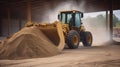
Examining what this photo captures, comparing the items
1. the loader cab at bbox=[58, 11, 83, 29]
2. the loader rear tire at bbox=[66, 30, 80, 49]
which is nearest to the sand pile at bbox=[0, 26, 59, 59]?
the loader rear tire at bbox=[66, 30, 80, 49]

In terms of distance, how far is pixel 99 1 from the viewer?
26938 millimetres

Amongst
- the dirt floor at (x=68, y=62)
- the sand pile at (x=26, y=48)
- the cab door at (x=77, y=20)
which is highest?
the cab door at (x=77, y=20)

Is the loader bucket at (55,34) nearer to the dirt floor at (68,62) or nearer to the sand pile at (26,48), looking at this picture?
the sand pile at (26,48)

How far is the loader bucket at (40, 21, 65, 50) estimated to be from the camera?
13477 millimetres

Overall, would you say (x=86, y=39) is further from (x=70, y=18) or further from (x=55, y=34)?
(x=55, y=34)

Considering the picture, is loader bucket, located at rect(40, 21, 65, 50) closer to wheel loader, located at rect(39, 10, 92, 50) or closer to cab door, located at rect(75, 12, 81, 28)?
wheel loader, located at rect(39, 10, 92, 50)

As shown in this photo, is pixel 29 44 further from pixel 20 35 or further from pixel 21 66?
pixel 21 66

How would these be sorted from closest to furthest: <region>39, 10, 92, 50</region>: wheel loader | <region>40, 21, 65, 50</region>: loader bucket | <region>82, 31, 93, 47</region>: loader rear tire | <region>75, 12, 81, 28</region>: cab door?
<region>40, 21, 65, 50</region>: loader bucket, <region>39, 10, 92, 50</region>: wheel loader, <region>75, 12, 81, 28</region>: cab door, <region>82, 31, 93, 47</region>: loader rear tire

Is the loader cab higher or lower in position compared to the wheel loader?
higher

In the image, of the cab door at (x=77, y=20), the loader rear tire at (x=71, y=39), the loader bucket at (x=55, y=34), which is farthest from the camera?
the cab door at (x=77, y=20)

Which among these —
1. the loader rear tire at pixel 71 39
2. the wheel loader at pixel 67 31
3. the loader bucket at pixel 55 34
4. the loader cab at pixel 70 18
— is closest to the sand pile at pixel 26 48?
the loader bucket at pixel 55 34

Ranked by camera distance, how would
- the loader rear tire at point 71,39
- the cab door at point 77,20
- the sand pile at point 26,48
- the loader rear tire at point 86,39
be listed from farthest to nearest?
1. the loader rear tire at point 86,39
2. the cab door at point 77,20
3. the loader rear tire at point 71,39
4. the sand pile at point 26,48

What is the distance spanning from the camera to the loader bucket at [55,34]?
13477 mm

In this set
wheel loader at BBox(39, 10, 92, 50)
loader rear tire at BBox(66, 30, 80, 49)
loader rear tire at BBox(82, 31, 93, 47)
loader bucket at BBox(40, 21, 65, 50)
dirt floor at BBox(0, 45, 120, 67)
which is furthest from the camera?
loader rear tire at BBox(82, 31, 93, 47)
